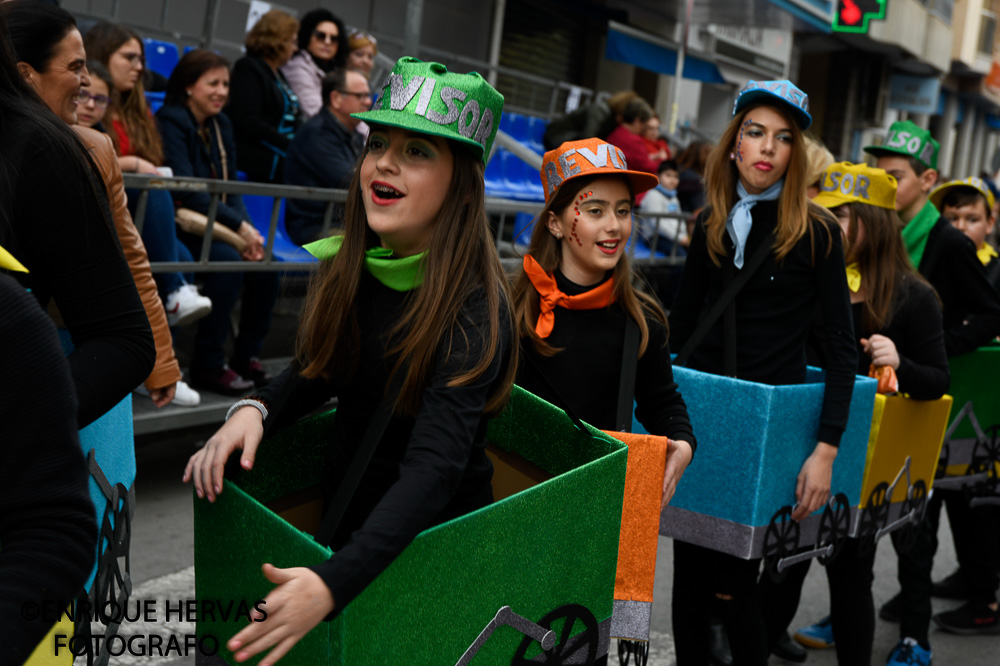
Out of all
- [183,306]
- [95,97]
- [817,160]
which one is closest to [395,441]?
[817,160]

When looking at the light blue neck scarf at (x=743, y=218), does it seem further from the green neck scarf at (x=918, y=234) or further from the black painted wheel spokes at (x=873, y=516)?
the green neck scarf at (x=918, y=234)

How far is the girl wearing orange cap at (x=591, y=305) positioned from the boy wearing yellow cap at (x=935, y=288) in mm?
1837

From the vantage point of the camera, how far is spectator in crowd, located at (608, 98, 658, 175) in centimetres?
966

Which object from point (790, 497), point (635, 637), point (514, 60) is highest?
point (514, 60)

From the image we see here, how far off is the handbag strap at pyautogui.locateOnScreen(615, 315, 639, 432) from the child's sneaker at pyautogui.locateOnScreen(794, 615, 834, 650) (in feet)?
6.95

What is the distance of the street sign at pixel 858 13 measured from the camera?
23375mm

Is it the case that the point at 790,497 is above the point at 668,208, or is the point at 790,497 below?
below

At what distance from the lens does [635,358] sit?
275 centimetres

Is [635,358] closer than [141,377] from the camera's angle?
No

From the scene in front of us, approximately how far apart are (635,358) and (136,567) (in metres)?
2.55

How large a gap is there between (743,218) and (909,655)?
1.97 m

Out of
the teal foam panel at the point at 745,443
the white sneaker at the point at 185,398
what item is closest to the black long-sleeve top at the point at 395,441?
the teal foam panel at the point at 745,443

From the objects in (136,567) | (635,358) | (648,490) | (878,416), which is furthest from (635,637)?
(136,567)

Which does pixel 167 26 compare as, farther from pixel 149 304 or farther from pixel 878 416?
pixel 878 416
